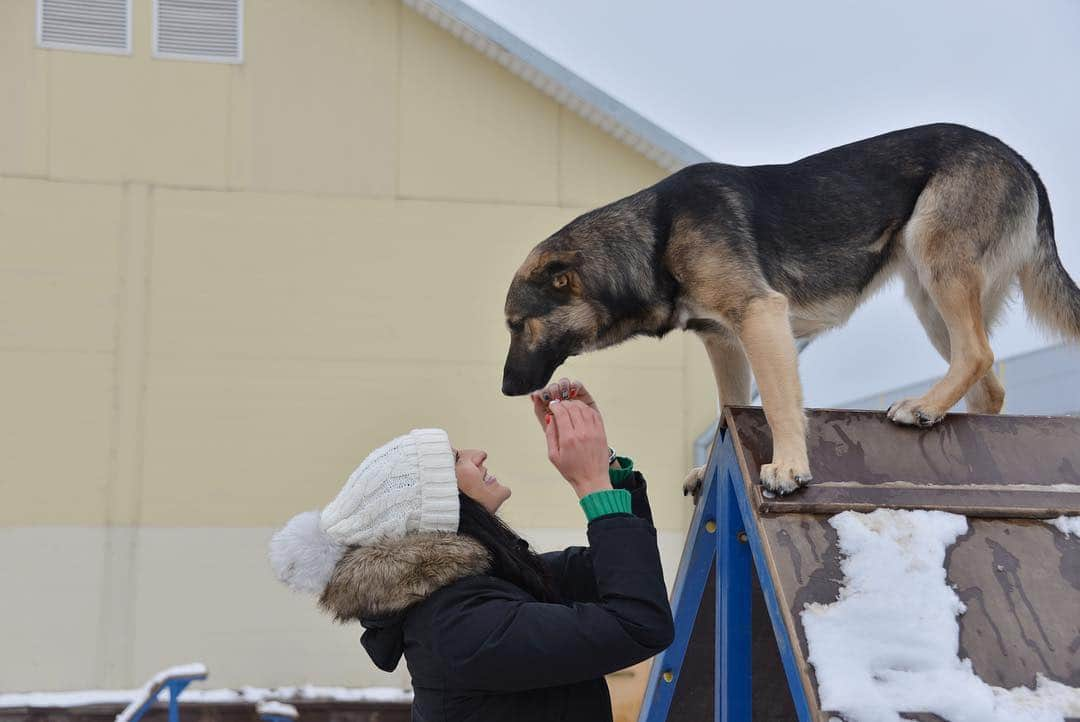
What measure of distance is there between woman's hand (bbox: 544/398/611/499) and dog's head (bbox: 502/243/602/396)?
0.81 meters

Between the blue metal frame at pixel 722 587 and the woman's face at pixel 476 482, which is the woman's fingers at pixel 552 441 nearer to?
the woman's face at pixel 476 482

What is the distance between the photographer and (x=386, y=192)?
29.6 feet

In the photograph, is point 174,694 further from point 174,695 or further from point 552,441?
point 552,441

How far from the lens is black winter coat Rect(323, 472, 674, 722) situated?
7.10ft

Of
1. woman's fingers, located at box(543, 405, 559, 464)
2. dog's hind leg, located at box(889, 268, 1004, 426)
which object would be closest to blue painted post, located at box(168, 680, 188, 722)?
woman's fingers, located at box(543, 405, 559, 464)

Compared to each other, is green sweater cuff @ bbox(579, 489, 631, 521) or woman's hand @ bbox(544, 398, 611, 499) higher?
woman's hand @ bbox(544, 398, 611, 499)

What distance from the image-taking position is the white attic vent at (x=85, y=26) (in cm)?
887

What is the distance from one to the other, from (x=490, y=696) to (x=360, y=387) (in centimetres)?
672

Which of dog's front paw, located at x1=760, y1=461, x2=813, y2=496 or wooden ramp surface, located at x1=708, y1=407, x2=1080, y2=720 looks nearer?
wooden ramp surface, located at x1=708, y1=407, x2=1080, y2=720

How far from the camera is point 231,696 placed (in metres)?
8.50

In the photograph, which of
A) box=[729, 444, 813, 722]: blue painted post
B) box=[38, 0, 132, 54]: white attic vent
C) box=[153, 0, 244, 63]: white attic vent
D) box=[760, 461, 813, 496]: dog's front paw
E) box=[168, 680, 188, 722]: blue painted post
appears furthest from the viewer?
box=[153, 0, 244, 63]: white attic vent

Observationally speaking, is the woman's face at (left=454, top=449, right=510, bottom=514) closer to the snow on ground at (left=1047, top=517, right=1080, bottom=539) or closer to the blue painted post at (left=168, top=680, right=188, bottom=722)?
the snow on ground at (left=1047, top=517, right=1080, bottom=539)

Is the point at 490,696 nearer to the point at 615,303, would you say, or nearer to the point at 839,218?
the point at 615,303

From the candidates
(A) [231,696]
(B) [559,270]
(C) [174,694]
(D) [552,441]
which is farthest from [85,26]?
(D) [552,441]
